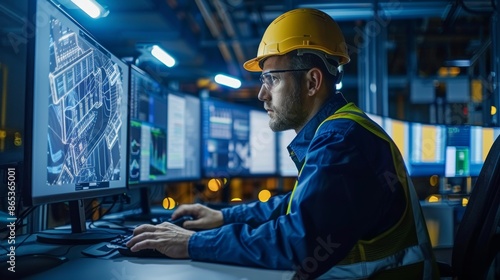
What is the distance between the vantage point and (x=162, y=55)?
2.18m

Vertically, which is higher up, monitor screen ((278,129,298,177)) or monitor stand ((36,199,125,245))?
monitor screen ((278,129,298,177))

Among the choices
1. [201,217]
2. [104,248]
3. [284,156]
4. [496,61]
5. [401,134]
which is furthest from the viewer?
[496,61]

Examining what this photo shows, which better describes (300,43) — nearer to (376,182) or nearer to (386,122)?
(376,182)

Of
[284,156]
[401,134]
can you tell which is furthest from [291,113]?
[401,134]

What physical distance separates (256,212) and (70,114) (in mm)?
698

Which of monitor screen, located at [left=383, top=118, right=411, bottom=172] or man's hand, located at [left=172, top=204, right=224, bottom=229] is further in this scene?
monitor screen, located at [left=383, top=118, right=411, bottom=172]

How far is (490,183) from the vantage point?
52.7 inches

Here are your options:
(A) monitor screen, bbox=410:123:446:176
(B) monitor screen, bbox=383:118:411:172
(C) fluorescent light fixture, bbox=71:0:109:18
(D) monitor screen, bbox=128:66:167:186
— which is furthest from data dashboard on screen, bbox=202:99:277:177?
(C) fluorescent light fixture, bbox=71:0:109:18

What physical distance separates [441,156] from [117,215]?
2.17 m

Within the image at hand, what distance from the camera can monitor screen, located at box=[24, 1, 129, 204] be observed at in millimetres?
1045

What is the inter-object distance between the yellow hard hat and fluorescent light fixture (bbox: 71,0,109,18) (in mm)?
475

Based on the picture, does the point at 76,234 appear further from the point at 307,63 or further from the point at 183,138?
the point at 183,138

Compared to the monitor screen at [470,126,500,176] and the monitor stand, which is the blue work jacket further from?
the monitor screen at [470,126,500,176]

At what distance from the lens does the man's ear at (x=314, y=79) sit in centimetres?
136
